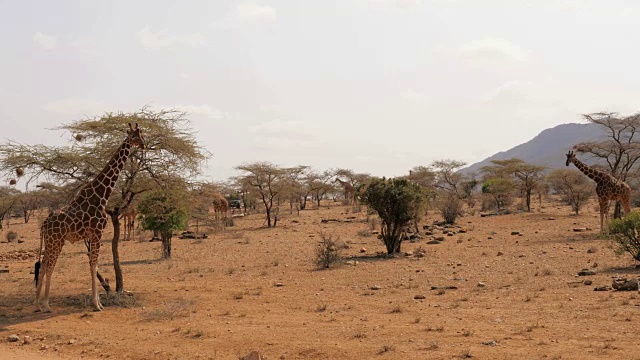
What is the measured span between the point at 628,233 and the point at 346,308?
9854 mm

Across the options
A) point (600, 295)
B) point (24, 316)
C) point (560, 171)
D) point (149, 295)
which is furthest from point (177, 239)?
point (560, 171)

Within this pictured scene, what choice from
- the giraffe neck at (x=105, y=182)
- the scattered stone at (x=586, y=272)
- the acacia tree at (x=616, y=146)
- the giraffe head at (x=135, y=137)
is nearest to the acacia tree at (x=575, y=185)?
the acacia tree at (x=616, y=146)

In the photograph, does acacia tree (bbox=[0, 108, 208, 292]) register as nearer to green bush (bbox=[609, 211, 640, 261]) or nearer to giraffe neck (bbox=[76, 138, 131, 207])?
giraffe neck (bbox=[76, 138, 131, 207])

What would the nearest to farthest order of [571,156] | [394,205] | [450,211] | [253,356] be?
[253,356] → [394,205] → [571,156] → [450,211]

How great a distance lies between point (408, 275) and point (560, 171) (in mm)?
28160

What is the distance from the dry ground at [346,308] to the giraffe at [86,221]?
0.99 metres

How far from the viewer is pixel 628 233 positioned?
637 inches

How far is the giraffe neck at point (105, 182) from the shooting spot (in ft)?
40.9

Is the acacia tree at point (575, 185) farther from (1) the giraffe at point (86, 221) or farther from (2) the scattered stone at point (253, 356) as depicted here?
(2) the scattered stone at point (253, 356)

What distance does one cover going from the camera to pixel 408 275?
16.6 m

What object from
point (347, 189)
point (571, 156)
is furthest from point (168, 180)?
point (347, 189)

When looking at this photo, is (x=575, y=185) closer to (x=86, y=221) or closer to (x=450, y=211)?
(x=450, y=211)

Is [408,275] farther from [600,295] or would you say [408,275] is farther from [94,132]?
[94,132]

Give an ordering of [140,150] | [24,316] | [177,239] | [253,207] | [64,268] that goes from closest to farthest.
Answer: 1. [24,316]
2. [140,150]
3. [64,268]
4. [177,239]
5. [253,207]
